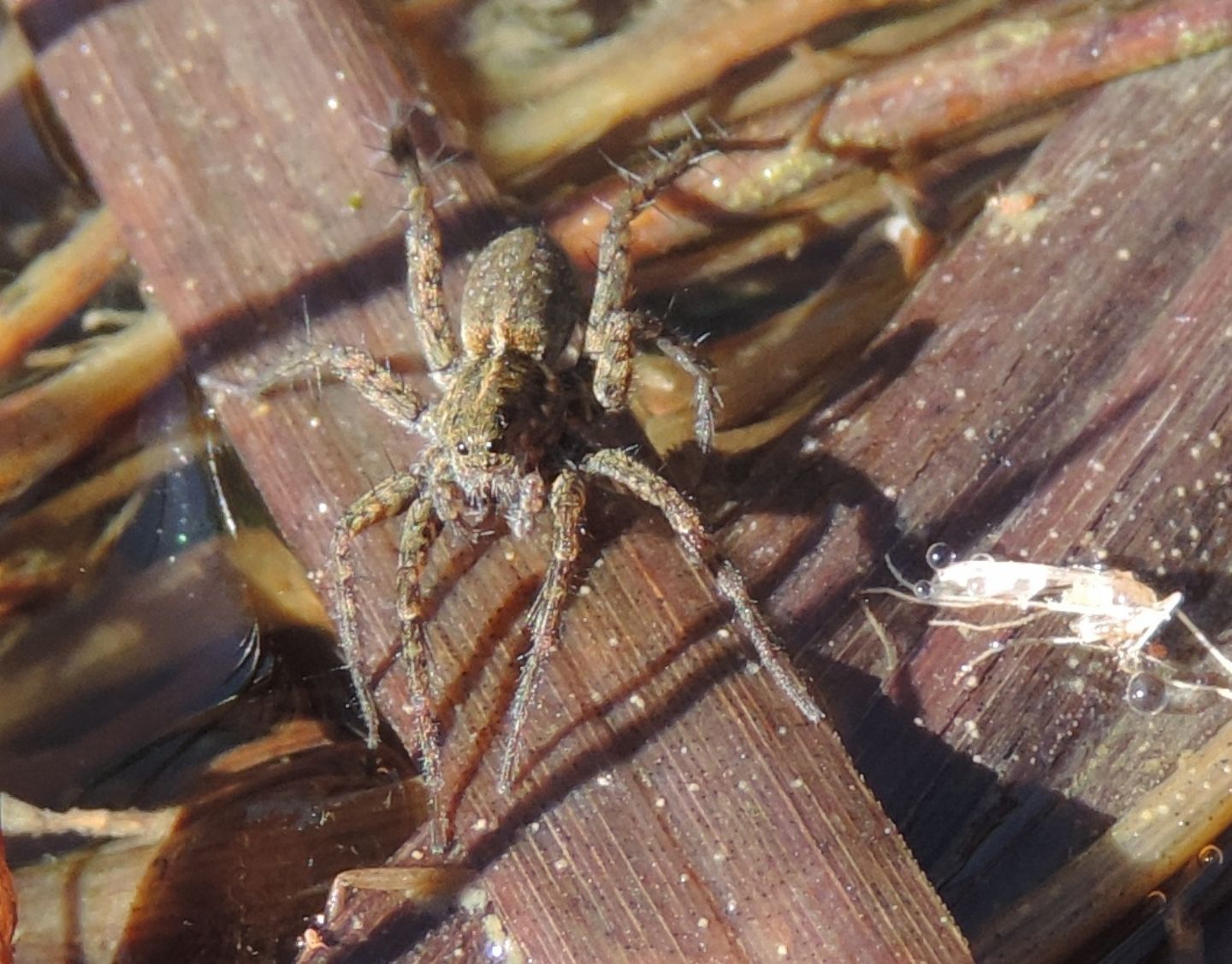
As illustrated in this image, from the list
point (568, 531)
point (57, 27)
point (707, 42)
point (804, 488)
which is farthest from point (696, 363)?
point (57, 27)

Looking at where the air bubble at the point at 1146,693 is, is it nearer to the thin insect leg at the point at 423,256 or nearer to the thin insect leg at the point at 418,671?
the thin insect leg at the point at 418,671

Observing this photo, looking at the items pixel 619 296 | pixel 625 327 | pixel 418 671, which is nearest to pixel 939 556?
pixel 625 327

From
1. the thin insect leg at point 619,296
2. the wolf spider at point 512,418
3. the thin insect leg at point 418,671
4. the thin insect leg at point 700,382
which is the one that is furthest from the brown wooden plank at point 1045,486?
the thin insect leg at point 418,671

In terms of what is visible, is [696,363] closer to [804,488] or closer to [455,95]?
[804,488]

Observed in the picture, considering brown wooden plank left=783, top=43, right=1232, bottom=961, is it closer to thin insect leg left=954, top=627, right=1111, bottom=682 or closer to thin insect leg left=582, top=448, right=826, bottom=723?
thin insect leg left=954, top=627, right=1111, bottom=682

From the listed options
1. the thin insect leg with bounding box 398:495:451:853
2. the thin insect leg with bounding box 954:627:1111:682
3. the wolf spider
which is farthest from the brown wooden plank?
the thin insect leg with bounding box 398:495:451:853
